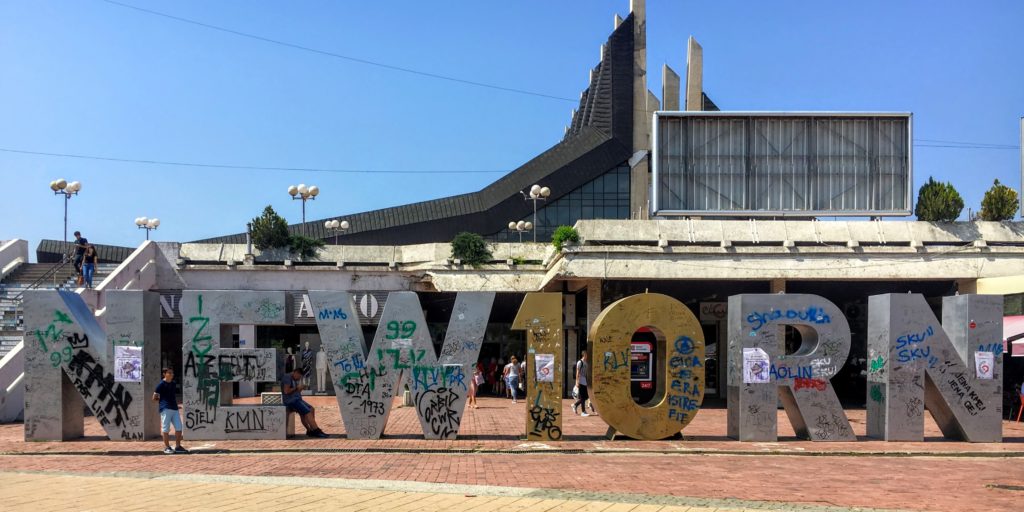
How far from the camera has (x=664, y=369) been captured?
17.6 meters

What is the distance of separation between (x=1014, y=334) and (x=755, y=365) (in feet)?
30.0

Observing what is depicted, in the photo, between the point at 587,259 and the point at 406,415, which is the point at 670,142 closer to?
the point at 587,259

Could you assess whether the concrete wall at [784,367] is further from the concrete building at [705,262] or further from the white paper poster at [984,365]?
the concrete building at [705,262]

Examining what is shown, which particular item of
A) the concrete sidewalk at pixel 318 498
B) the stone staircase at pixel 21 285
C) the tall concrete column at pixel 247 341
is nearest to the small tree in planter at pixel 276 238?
the tall concrete column at pixel 247 341

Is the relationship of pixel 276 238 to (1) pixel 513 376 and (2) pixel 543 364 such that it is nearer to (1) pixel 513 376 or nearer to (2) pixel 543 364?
(1) pixel 513 376

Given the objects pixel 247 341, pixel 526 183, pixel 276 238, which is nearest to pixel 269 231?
pixel 276 238

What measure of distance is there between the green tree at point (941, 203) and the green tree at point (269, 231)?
20515 mm

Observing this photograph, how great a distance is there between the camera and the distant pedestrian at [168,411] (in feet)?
50.2

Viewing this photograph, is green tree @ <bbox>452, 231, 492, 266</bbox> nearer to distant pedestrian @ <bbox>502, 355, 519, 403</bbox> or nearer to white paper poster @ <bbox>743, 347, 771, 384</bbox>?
distant pedestrian @ <bbox>502, 355, 519, 403</bbox>

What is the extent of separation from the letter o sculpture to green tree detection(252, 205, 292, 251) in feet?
53.6

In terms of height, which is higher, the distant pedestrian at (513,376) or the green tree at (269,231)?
the green tree at (269,231)

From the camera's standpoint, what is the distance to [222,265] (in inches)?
1185

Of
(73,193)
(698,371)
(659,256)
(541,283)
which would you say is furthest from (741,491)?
(73,193)

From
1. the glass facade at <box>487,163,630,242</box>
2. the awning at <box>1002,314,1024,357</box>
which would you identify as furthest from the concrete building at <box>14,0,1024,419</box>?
the glass facade at <box>487,163,630,242</box>
